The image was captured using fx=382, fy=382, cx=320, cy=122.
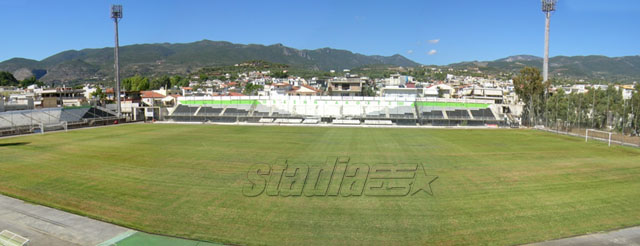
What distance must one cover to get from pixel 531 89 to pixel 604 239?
53.7m

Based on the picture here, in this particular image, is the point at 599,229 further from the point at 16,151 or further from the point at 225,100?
the point at 225,100

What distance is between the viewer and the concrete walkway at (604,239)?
998 cm

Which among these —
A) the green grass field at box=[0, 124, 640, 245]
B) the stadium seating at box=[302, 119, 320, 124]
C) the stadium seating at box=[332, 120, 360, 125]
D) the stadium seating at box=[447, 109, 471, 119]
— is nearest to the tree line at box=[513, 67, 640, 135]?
the stadium seating at box=[447, 109, 471, 119]

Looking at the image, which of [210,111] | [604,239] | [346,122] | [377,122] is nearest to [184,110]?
[210,111]

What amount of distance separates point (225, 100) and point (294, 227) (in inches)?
2130

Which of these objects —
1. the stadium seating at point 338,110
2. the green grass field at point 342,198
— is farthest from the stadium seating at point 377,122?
the green grass field at point 342,198

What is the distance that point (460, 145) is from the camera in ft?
96.1

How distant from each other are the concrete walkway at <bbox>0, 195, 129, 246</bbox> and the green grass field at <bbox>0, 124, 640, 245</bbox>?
20.8 inches

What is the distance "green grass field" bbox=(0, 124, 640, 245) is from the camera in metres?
10.8

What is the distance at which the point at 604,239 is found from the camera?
1027cm

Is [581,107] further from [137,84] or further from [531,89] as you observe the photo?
[137,84]

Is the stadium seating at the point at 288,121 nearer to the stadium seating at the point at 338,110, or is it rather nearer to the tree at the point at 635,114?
the stadium seating at the point at 338,110

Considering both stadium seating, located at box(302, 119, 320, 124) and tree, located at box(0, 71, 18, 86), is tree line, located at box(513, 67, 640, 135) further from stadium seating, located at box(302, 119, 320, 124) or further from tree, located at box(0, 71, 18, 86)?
tree, located at box(0, 71, 18, 86)

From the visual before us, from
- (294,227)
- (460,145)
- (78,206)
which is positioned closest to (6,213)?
(78,206)
